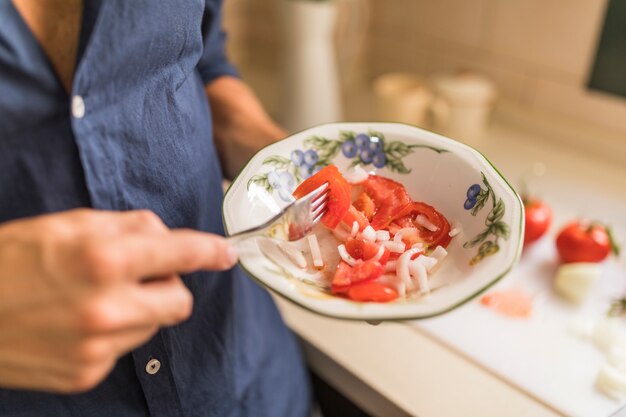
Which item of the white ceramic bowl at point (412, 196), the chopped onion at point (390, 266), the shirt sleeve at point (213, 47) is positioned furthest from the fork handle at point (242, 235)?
the shirt sleeve at point (213, 47)

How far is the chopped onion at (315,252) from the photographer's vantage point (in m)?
0.52

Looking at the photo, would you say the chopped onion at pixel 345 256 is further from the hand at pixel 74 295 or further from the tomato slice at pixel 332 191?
the hand at pixel 74 295

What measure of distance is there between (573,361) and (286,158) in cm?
39

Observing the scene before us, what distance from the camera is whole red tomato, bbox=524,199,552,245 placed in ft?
2.69

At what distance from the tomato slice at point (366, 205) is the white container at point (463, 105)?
0.57m

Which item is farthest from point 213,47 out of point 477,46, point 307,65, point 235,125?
→ point 477,46

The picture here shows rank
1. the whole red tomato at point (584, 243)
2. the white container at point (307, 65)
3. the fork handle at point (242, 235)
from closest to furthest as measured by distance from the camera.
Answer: the fork handle at point (242, 235), the whole red tomato at point (584, 243), the white container at point (307, 65)

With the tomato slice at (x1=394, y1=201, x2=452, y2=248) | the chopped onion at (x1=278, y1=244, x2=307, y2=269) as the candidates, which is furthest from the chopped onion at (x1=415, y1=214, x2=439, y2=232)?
the chopped onion at (x1=278, y1=244, x2=307, y2=269)

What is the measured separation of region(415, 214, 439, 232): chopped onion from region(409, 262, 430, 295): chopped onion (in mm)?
61

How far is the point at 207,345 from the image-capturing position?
1.90ft

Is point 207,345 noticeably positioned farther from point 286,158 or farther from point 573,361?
point 573,361

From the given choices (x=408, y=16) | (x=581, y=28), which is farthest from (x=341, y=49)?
(x=581, y=28)

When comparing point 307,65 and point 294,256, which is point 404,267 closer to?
point 294,256

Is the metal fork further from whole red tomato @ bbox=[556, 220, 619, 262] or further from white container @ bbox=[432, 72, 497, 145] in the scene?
white container @ bbox=[432, 72, 497, 145]
